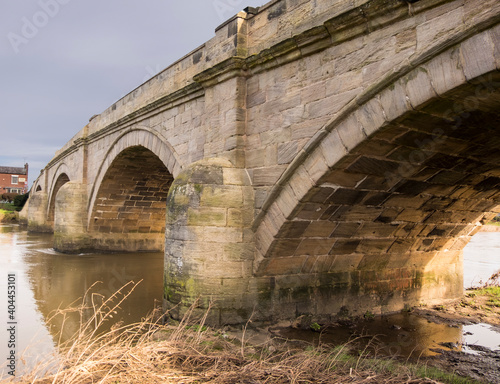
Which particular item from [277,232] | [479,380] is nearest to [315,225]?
[277,232]

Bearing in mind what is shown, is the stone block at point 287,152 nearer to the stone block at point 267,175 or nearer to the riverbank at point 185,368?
the stone block at point 267,175

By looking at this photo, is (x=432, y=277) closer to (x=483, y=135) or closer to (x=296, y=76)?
(x=483, y=135)

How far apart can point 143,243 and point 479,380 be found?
1135 centimetres

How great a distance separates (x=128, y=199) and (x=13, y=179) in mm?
47017

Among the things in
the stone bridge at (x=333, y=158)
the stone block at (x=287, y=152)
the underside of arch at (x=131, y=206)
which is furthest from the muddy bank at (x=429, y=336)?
the underside of arch at (x=131, y=206)

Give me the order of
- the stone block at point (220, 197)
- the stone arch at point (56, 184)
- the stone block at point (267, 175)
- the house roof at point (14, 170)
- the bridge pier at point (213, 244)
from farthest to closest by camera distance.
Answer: the house roof at point (14, 170)
the stone arch at point (56, 184)
the stone block at point (220, 197)
the bridge pier at point (213, 244)
the stone block at point (267, 175)

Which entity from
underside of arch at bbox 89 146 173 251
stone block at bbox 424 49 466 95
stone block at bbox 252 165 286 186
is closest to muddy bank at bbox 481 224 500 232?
underside of arch at bbox 89 146 173 251

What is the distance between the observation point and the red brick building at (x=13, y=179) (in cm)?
5235

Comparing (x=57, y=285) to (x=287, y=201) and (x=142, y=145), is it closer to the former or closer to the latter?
(x=142, y=145)

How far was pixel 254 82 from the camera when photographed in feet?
18.4

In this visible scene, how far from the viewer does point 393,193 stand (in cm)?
530

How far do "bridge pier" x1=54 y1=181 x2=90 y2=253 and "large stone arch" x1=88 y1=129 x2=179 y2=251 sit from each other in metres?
0.27

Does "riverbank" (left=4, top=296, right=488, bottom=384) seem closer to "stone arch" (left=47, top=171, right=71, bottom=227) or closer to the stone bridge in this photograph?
the stone bridge

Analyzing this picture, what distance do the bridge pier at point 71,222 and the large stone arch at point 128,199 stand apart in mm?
271
